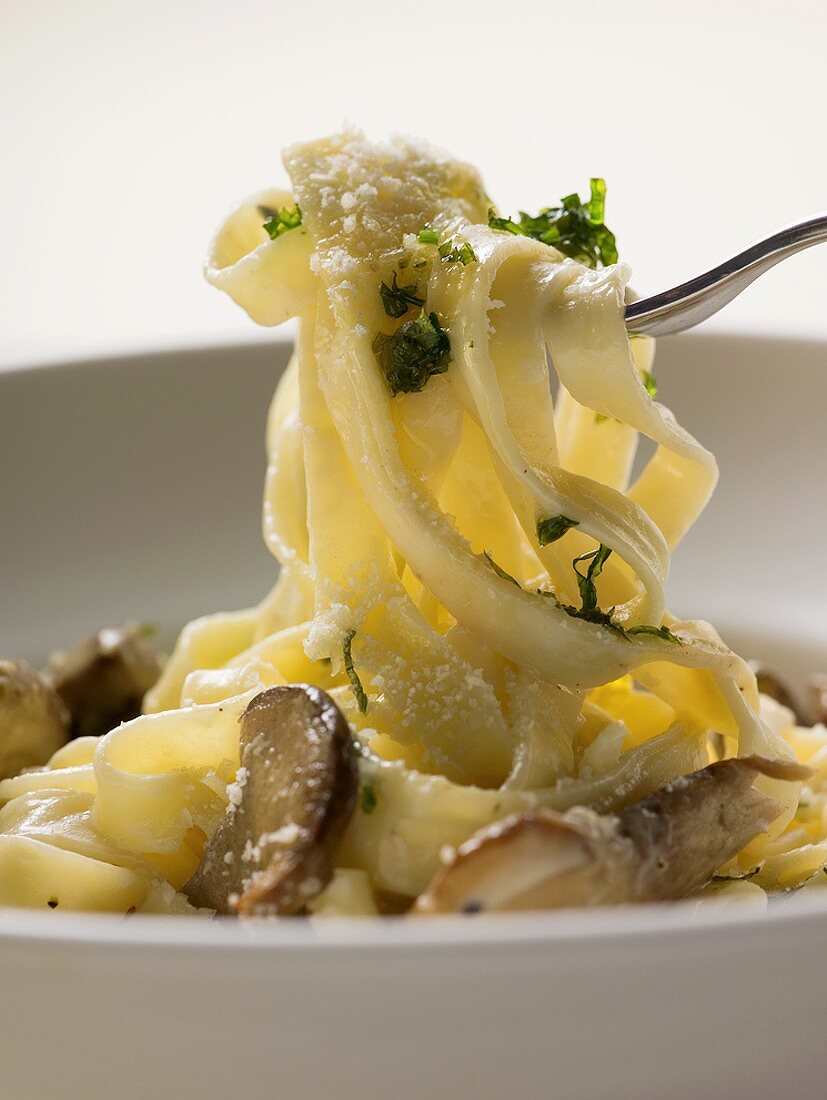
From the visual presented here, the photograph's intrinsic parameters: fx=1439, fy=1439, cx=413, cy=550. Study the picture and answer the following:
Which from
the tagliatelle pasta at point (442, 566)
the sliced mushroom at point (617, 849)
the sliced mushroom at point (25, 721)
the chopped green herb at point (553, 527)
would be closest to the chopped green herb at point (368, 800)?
the tagliatelle pasta at point (442, 566)

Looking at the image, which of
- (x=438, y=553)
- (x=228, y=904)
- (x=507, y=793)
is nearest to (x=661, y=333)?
(x=438, y=553)

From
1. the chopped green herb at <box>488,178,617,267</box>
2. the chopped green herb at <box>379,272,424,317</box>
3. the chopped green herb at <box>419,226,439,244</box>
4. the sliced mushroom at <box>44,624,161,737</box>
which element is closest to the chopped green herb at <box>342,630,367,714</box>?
the chopped green herb at <box>379,272,424,317</box>

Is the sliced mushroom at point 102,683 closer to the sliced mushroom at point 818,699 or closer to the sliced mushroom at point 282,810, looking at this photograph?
the sliced mushroom at point 282,810

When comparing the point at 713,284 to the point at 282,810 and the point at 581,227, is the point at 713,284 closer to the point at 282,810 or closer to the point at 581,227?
the point at 581,227

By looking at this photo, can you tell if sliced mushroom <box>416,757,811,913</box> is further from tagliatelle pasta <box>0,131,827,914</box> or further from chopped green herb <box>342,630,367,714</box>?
chopped green herb <box>342,630,367,714</box>

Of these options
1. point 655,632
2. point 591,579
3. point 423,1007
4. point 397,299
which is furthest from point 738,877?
point 397,299

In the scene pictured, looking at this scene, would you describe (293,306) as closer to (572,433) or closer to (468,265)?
(468,265)
